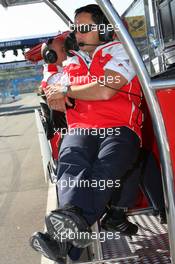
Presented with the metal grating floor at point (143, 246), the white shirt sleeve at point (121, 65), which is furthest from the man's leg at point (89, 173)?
the metal grating floor at point (143, 246)

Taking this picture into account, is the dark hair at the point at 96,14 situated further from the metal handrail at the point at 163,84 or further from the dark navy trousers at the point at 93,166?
the metal handrail at the point at 163,84

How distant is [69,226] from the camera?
244 cm

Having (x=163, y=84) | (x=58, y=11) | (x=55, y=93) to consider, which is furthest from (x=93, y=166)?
(x=58, y=11)

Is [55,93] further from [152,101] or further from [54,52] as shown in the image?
[54,52]

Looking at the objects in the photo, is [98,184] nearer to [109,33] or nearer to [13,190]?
[109,33]

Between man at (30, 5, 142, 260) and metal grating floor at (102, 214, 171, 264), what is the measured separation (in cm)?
59

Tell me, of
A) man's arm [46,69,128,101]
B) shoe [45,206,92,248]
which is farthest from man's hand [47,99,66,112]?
shoe [45,206,92,248]

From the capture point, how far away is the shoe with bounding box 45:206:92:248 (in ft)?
8.03

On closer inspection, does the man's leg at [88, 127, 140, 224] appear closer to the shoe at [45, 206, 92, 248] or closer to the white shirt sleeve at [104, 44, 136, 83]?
the shoe at [45, 206, 92, 248]

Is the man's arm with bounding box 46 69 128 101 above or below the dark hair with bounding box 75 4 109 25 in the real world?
below

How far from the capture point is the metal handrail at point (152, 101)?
7.64 feet

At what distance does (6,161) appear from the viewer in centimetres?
977

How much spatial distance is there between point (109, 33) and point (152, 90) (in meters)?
A: 0.73

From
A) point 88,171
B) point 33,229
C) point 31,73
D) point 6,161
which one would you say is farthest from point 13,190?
point 31,73
